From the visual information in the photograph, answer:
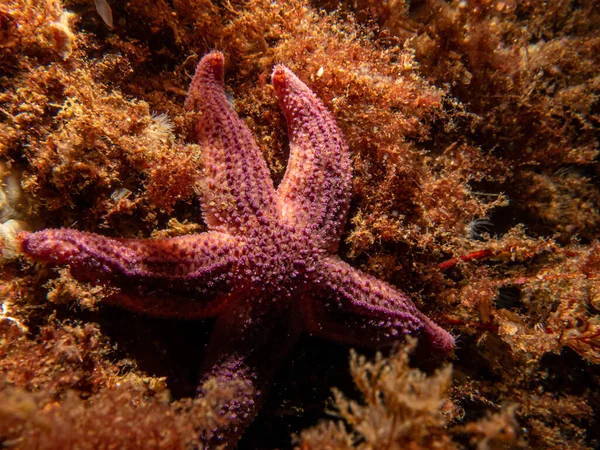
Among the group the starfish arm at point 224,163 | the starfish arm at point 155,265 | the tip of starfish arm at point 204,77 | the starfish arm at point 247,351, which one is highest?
the tip of starfish arm at point 204,77

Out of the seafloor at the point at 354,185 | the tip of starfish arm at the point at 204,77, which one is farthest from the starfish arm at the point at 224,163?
the seafloor at the point at 354,185

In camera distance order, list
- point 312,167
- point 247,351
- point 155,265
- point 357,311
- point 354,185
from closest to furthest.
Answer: point 155,265 < point 247,351 < point 357,311 < point 312,167 < point 354,185

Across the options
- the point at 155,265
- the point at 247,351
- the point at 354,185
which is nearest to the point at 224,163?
the point at 155,265

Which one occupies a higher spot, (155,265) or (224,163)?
(224,163)

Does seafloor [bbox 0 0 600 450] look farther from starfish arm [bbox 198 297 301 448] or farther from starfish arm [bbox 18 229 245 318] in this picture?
starfish arm [bbox 198 297 301 448]

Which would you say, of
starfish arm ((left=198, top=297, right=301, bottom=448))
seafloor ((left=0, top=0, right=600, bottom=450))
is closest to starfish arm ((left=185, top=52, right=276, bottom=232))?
seafloor ((left=0, top=0, right=600, bottom=450))

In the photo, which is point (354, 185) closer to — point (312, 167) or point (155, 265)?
point (312, 167)

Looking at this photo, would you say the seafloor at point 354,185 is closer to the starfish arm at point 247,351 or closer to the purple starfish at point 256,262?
the purple starfish at point 256,262

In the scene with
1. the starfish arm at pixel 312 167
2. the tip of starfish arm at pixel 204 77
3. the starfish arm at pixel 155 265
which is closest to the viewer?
the starfish arm at pixel 155 265
